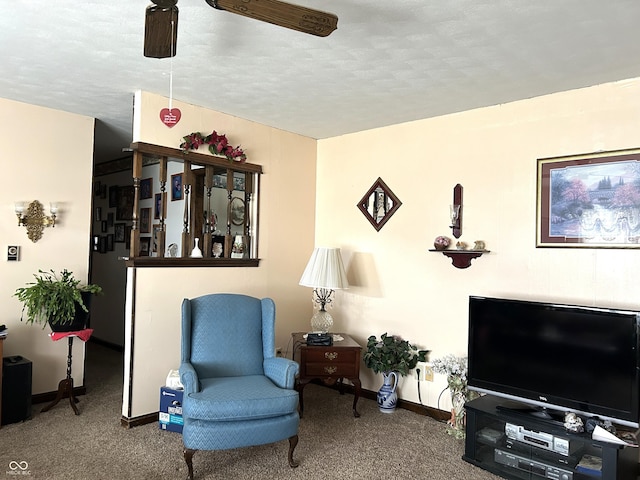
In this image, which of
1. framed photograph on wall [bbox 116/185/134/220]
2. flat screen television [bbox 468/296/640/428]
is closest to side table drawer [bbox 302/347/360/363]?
flat screen television [bbox 468/296/640/428]

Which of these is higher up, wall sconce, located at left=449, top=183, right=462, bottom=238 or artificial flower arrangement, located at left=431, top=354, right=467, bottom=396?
wall sconce, located at left=449, top=183, right=462, bottom=238

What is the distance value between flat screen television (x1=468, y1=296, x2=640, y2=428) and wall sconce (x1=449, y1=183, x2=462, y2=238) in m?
0.69

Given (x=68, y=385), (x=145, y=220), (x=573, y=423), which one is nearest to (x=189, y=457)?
(x=68, y=385)

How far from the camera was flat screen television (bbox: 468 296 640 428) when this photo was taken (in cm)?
261

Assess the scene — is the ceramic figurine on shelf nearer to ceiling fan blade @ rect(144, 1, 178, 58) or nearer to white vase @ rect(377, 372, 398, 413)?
white vase @ rect(377, 372, 398, 413)

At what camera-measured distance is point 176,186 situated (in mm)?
5039

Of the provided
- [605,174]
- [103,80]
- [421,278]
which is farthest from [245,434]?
[605,174]

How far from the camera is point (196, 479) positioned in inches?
104

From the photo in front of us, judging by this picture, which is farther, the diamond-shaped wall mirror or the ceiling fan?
the diamond-shaped wall mirror

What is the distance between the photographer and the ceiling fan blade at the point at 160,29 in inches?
72.4

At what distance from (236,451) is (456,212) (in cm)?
237

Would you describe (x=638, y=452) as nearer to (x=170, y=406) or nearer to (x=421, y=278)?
(x=421, y=278)

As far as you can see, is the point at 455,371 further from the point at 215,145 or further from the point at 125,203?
the point at 125,203

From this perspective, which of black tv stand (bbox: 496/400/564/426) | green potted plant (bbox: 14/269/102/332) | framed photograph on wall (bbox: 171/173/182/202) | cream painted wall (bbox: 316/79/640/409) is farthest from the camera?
framed photograph on wall (bbox: 171/173/182/202)
